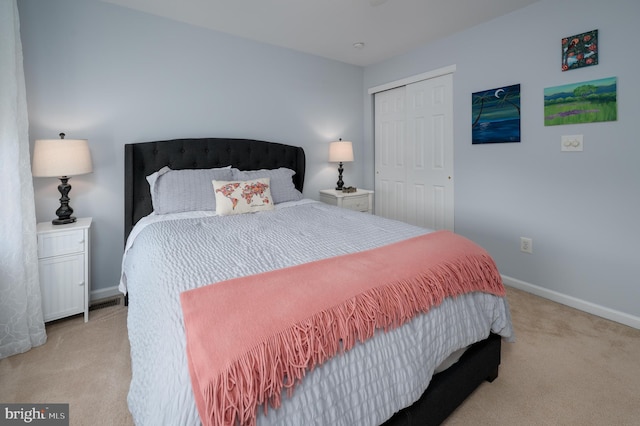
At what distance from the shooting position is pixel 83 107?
2451 millimetres

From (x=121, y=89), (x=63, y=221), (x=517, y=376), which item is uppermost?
(x=121, y=89)

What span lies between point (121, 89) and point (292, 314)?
8.69 feet

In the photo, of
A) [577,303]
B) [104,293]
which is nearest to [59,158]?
[104,293]

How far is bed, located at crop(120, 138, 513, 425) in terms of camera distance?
0.86 metres

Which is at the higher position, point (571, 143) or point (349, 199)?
point (571, 143)

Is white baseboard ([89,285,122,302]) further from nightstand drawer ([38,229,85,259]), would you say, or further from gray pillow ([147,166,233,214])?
gray pillow ([147,166,233,214])

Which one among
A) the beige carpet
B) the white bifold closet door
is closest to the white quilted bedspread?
the beige carpet

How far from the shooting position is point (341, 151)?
→ 370 cm

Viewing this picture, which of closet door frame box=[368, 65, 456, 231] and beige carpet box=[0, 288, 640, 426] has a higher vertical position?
closet door frame box=[368, 65, 456, 231]

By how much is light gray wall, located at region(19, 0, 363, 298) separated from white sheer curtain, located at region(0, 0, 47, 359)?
48 cm

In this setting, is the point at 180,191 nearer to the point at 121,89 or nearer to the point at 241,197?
the point at 241,197

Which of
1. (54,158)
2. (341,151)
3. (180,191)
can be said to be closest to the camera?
(54,158)

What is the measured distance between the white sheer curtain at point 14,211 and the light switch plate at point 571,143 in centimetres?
375

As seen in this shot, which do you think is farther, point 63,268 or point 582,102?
point 582,102
